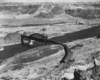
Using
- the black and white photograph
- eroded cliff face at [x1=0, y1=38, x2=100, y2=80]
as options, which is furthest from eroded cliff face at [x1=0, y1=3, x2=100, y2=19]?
eroded cliff face at [x1=0, y1=38, x2=100, y2=80]

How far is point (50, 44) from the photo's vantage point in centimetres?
5831

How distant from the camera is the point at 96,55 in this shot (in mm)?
40031

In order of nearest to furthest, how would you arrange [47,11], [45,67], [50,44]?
[45,67]
[50,44]
[47,11]

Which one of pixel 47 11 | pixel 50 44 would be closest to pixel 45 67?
pixel 50 44

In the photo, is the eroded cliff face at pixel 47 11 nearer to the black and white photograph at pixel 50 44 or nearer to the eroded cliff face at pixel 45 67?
the black and white photograph at pixel 50 44

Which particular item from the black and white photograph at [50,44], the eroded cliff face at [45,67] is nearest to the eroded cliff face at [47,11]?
the black and white photograph at [50,44]

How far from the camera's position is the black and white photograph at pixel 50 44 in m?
34.2

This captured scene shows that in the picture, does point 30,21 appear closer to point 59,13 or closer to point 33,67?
point 59,13

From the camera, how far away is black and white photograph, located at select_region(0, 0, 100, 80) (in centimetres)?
3422

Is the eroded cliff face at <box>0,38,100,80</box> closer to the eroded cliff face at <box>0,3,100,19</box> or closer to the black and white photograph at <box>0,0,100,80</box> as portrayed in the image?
the black and white photograph at <box>0,0,100,80</box>

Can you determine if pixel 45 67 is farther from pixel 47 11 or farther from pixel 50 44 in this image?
pixel 47 11

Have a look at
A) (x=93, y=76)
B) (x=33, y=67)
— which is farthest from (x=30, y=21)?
(x=93, y=76)

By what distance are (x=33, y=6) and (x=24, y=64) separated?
87610mm

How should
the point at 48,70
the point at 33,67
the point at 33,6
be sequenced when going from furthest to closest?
the point at 33,6
the point at 33,67
the point at 48,70
